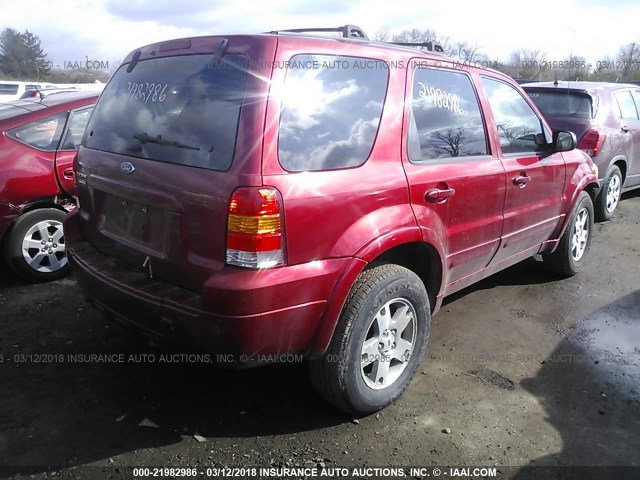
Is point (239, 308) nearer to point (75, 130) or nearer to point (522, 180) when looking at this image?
point (522, 180)

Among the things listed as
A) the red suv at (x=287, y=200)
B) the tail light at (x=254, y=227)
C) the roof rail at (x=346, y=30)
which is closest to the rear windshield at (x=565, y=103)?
the red suv at (x=287, y=200)

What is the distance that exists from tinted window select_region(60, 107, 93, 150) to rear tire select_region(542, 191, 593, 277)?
4.42 m

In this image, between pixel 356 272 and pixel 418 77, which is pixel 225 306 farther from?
pixel 418 77

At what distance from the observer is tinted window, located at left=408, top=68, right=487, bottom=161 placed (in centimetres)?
297

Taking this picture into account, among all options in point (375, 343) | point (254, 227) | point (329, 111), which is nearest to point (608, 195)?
point (375, 343)

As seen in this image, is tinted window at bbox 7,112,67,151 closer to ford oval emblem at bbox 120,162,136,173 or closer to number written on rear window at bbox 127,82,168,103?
number written on rear window at bbox 127,82,168,103

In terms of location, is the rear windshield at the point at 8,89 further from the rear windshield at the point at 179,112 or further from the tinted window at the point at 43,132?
the rear windshield at the point at 179,112

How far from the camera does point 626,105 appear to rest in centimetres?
718

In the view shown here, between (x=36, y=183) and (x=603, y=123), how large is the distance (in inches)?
251

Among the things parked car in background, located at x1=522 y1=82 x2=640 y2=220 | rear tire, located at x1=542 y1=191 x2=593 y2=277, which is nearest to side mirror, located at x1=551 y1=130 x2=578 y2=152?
rear tire, located at x1=542 y1=191 x2=593 y2=277

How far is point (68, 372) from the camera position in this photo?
3.20m

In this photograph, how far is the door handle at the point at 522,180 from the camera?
12.1ft

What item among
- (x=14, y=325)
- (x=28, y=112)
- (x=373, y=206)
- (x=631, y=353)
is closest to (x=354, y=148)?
(x=373, y=206)

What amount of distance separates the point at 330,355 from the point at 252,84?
4.39 feet
